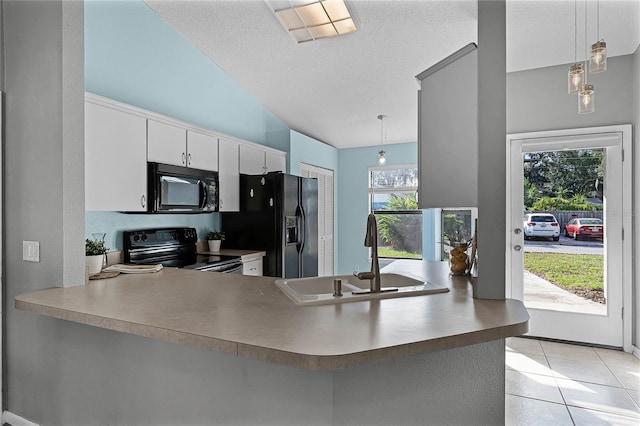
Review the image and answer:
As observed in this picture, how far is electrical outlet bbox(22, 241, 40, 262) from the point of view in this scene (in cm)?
193

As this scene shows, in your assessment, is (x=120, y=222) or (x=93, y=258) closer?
(x=93, y=258)

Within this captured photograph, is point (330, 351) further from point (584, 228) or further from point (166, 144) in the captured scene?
point (584, 228)

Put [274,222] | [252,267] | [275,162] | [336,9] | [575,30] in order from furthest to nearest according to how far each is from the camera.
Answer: [275,162] < [274,222] < [252,267] < [575,30] < [336,9]

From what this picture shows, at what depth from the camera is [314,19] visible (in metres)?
3.01

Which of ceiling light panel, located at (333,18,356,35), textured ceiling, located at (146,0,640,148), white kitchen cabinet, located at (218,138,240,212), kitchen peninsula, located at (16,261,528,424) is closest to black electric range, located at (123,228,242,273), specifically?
white kitchen cabinet, located at (218,138,240,212)

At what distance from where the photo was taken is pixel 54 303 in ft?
4.98

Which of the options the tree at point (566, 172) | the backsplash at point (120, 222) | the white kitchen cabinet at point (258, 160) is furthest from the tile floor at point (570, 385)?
the white kitchen cabinet at point (258, 160)

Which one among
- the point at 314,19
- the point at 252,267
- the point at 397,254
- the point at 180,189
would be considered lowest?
the point at 397,254

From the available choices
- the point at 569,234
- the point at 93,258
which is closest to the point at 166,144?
the point at 93,258

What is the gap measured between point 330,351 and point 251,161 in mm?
3554

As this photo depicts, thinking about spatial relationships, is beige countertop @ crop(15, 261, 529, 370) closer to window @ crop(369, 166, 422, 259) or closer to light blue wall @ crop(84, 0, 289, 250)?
light blue wall @ crop(84, 0, 289, 250)

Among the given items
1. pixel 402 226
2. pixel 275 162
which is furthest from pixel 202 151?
pixel 402 226

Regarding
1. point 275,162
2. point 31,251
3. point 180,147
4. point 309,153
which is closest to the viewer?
point 31,251

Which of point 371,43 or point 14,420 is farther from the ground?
point 371,43
